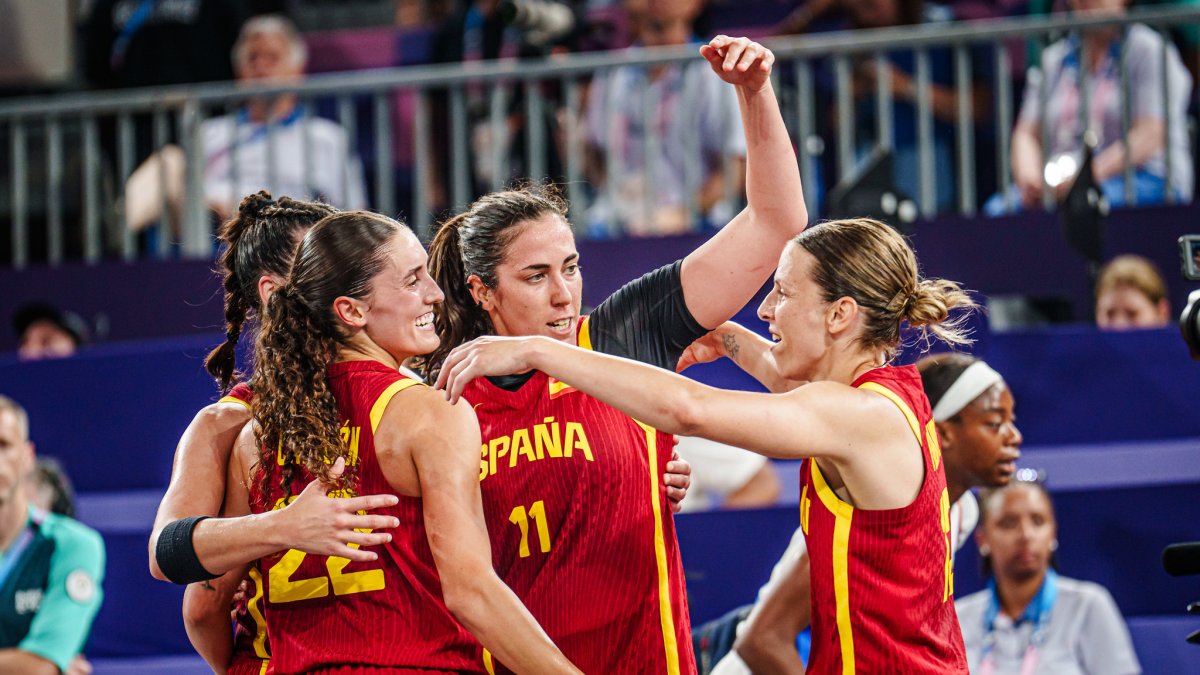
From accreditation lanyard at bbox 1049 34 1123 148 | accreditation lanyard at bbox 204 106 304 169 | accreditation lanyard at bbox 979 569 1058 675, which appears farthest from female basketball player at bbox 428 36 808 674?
accreditation lanyard at bbox 204 106 304 169

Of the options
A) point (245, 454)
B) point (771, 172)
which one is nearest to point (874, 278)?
point (771, 172)

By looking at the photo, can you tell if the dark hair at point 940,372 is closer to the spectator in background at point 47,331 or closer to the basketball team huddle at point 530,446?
the basketball team huddle at point 530,446

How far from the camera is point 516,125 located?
628 centimetres

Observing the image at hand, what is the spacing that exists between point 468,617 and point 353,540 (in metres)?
0.22

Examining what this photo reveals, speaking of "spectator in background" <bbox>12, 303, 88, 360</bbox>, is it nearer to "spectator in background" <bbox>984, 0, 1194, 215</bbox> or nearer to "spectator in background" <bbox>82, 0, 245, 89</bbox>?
"spectator in background" <bbox>82, 0, 245, 89</bbox>

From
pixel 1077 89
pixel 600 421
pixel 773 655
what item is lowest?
pixel 773 655

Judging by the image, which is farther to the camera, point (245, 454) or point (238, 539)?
point (245, 454)

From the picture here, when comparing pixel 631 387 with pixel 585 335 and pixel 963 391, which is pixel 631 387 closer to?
pixel 585 335

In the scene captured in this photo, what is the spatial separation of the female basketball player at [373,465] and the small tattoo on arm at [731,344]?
871 millimetres

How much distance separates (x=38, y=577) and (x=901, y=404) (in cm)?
345

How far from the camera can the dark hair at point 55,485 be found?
5234 mm

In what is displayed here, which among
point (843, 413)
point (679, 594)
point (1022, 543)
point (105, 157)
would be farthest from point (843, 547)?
point (105, 157)

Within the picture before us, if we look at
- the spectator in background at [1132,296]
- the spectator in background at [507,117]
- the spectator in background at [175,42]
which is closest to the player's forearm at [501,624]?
the spectator in background at [1132,296]

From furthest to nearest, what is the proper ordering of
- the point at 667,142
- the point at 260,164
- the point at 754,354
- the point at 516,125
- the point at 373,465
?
the point at 260,164 < the point at 516,125 < the point at 667,142 < the point at 754,354 < the point at 373,465
